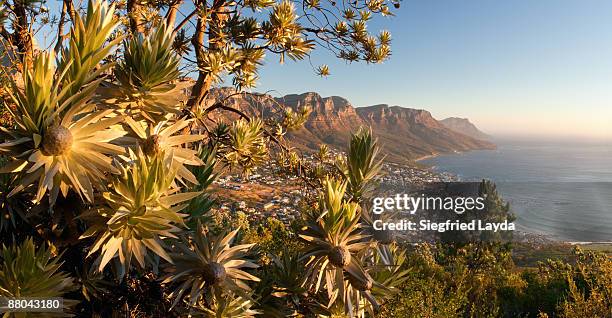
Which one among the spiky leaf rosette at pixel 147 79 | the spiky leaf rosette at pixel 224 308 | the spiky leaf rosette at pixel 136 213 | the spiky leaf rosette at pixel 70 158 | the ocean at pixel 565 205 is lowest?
the ocean at pixel 565 205

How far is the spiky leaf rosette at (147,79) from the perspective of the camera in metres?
1.05

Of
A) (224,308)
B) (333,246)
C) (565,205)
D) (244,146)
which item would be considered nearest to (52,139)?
(224,308)

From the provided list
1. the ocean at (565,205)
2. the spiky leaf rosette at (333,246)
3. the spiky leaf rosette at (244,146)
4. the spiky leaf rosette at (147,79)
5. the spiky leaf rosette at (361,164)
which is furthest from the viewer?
the ocean at (565,205)

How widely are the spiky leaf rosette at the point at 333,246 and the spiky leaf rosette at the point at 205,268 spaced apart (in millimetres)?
214

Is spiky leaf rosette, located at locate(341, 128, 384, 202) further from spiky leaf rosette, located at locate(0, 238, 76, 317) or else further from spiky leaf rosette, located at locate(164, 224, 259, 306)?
spiky leaf rosette, located at locate(0, 238, 76, 317)

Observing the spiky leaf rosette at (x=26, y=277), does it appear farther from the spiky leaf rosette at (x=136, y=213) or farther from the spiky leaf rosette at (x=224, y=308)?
the spiky leaf rosette at (x=224, y=308)

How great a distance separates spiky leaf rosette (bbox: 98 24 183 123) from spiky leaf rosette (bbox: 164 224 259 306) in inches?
16.0

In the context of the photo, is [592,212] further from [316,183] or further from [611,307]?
[316,183]

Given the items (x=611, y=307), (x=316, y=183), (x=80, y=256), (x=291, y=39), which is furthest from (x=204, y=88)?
(x=611, y=307)

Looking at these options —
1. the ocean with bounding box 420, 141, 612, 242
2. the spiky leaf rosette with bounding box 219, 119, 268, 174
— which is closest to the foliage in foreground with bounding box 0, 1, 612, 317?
the spiky leaf rosette with bounding box 219, 119, 268, 174

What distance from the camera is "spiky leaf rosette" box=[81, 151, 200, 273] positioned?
89 centimetres

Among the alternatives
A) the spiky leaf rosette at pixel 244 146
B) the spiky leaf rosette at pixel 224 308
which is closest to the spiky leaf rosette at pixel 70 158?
the spiky leaf rosette at pixel 224 308

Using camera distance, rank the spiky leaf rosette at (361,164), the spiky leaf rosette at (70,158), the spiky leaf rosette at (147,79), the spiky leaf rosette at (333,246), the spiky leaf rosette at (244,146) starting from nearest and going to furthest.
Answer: the spiky leaf rosette at (70,158) < the spiky leaf rosette at (147,79) < the spiky leaf rosette at (333,246) < the spiky leaf rosette at (361,164) < the spiky leaf rosette at (244,146)

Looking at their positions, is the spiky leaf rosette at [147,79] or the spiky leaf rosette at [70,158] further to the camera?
the spiky leaf rosette at [147,79]
